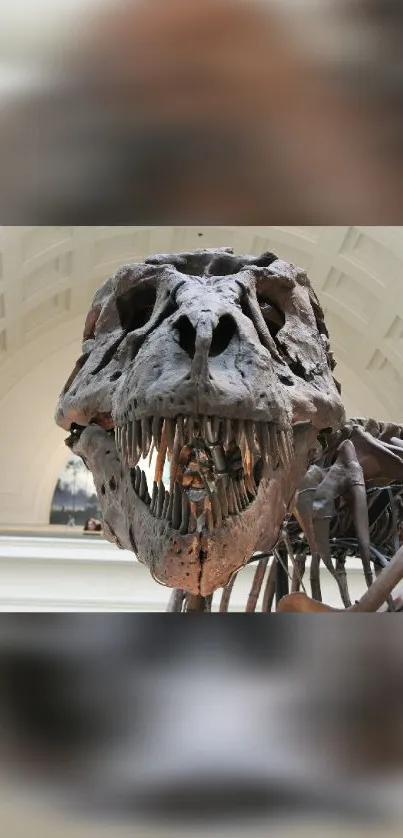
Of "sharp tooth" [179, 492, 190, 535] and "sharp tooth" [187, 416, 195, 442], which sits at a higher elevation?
"sharp tooth" [187, 416, 195, 442]

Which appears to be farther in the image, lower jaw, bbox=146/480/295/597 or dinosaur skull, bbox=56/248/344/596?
lower jaw, bbox=146/480/295/597

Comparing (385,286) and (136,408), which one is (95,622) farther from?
(385,286)

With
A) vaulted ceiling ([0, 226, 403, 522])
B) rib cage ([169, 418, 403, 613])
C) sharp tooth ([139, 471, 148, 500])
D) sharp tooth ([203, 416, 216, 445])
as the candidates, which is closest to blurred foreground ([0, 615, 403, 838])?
sharp tooth ([203, 416, 216, 445])

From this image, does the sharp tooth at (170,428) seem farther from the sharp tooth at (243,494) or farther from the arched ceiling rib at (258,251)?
the arched ceiling rib at (258,251)

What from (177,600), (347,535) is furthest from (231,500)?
(347,535)

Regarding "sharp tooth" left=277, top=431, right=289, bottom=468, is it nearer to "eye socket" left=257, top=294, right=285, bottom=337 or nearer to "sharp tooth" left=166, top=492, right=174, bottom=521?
"sharp tooth" left=166, top=492, right=174, bottom=521

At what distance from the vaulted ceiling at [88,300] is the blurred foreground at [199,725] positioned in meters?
6.94

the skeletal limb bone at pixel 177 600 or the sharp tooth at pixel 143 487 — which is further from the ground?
the sharp tooth at pixel 143 487

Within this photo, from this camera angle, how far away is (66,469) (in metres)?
11.9

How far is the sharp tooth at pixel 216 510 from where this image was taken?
1.16 m

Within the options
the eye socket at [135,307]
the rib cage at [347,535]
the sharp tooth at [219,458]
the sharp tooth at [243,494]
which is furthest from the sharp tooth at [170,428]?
the rib cage at [347,535]

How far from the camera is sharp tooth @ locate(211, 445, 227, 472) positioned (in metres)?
1.17

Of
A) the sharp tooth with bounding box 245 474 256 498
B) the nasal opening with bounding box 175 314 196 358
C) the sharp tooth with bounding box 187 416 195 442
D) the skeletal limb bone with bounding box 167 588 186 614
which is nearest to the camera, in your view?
the sharp tooth with bounding box 187 416 195 442
